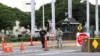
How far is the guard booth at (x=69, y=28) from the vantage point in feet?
169

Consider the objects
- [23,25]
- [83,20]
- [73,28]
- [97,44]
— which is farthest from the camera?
[23,25]

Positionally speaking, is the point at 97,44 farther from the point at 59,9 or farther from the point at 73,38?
the point at 59,9

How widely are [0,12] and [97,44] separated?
150ft

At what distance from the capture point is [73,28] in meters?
52.6

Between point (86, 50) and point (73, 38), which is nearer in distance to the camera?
point (86, 50)

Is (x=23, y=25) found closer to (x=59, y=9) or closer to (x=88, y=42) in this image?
(x=59, y=9)

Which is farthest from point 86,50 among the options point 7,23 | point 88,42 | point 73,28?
point 7,23

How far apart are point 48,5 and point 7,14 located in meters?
19.7

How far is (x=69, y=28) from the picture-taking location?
53500mm

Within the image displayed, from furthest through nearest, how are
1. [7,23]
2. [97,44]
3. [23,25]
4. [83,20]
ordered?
1. [23,25]
2. [83,20]
3. [7,23]
4. [97,44]

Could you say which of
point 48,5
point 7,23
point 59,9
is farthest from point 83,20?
point 7,23

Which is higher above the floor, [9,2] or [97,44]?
[9,2]

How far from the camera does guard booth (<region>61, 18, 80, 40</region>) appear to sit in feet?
169

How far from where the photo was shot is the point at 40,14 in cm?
8519
